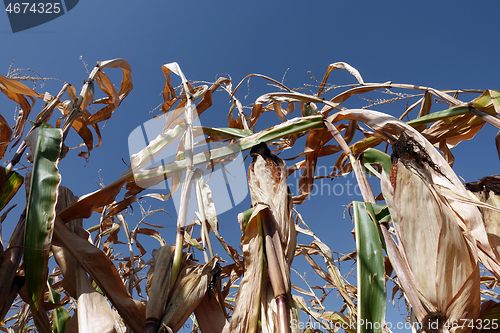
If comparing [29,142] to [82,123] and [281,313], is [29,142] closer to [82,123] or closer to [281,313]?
[82,123]

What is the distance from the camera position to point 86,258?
1.79ft

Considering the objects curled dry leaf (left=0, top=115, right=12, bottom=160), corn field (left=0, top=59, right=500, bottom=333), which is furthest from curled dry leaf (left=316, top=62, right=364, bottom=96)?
curled dry leaf (left=0, top=115, right=12, bottom=160)

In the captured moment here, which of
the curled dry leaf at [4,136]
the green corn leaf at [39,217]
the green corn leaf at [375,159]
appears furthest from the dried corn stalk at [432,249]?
the curled dry leaf at [4,136]

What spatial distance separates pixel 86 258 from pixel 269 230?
36 centimetres

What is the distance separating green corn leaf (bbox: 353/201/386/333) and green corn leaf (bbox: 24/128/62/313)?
0.54 metres

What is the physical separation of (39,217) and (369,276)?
59 centimetres

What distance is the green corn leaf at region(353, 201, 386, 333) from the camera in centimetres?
44

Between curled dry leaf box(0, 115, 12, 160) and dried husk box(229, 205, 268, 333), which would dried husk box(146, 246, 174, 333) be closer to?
dried husk box(229, 205, 268, 333)

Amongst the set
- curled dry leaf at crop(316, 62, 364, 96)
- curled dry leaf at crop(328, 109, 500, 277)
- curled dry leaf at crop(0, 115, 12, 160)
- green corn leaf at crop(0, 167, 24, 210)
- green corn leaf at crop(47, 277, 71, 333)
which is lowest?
green corn leaf at crop(47, 277, 71, 333)

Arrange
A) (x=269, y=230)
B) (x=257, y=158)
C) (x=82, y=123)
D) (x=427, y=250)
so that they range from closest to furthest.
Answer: (x=427, y=250) < (x=269, y=230) < (x=257, y=158) < (x=82, y=123)

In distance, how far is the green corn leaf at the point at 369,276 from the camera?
1.46 feet

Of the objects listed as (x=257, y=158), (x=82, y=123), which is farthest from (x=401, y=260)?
(x=82, y=123)

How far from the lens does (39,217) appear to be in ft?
1.67

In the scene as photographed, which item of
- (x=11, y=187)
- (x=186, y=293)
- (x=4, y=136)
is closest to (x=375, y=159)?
(x=186, y=293)
